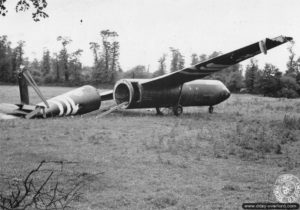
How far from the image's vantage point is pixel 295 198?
538 centimetres

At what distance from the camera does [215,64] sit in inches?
690

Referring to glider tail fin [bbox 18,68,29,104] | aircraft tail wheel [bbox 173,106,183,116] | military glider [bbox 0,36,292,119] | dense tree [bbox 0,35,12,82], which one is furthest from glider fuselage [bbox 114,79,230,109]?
dense tree [bbox 0,35,12,82]

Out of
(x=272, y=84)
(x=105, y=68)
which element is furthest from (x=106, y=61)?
(x=272, y=84)

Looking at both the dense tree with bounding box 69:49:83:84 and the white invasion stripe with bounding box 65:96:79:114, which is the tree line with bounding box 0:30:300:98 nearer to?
the dense tree with bounding box 69:49:83:84

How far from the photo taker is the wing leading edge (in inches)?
591

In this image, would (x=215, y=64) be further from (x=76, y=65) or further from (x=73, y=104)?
(x=76, y=65)

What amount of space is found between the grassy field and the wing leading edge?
11.5 feet

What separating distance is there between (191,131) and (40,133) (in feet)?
18.3

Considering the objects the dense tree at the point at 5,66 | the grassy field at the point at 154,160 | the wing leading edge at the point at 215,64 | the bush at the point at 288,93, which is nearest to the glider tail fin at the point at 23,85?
the grassy field at the point at 154,160

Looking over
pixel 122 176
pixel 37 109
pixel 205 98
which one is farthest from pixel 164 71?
pixel 122 176

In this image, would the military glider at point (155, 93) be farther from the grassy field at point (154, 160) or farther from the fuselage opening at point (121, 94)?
the grassy field at point (154, 160)

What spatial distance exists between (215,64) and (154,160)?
10.0 meters

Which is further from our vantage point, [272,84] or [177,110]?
[272,84]

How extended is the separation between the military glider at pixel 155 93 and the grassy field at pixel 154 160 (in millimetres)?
1922
